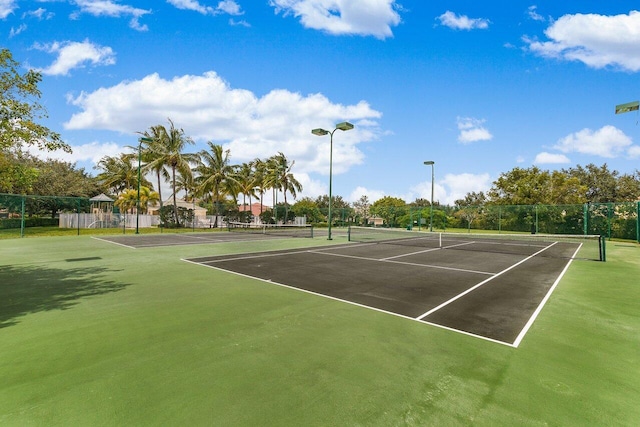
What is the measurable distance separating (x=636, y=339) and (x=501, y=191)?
47902 mm

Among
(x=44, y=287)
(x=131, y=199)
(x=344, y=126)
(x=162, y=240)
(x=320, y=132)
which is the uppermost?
(x=344, y=126)

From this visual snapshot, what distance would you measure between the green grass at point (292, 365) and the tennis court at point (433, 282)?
493mm

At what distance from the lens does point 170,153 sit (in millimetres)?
38594

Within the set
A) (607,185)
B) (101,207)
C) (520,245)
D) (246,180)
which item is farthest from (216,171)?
(607,185)

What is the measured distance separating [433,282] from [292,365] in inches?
247

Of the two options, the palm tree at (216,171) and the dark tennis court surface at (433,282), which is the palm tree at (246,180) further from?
the dark tennis court surface at (433,282)

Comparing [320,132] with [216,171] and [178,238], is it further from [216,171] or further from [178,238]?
[216,171]

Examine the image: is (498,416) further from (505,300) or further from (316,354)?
(505,300)

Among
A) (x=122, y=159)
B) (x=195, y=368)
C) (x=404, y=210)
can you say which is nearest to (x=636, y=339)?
(x=195, y=368)

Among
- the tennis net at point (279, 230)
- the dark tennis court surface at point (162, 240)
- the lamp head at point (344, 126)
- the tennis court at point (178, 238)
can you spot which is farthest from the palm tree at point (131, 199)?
the lamp head at point (344, 126)

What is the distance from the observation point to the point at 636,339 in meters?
5.12

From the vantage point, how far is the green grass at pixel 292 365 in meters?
3.10

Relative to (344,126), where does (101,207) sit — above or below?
below

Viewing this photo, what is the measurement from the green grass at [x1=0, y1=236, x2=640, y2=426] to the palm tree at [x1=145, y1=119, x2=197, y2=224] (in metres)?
33.7
